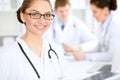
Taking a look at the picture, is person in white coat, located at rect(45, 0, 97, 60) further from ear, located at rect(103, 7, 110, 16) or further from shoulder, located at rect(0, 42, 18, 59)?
shoulder, located at rect(0, 42, 18, 59)

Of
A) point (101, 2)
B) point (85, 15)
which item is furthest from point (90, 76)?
point (85, 15)

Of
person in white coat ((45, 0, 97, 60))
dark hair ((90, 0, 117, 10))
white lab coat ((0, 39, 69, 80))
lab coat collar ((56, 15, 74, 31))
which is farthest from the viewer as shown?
lab coat collar ((56, 15, 74, 31))

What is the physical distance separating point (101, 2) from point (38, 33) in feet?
2.60

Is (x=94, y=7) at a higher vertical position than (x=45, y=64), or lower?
higher

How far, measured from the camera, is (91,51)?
1953 mm

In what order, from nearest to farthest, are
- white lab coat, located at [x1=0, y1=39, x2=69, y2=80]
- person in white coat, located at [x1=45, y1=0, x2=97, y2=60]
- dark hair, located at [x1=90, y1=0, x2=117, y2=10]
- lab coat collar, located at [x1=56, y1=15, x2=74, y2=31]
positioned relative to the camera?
1. white lab coat, located at [x1=0, y1=39, x2=69, y2=80]
2. dark hair, located at [x1=90, y1=0, x2=117, y2=10]
3. person in white coat, located at [x1=45, y1=0, x2=97, y2=60]
4. lab coat collar, located at [x1=56, y1=15, x2=74, y2=31]

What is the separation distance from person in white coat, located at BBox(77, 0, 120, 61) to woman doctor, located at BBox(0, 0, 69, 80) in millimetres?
731

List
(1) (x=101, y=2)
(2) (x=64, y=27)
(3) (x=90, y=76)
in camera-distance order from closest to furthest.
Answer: (3) (x=90, y=76) → (1) (x=101, y=2) → (2) (x=64, y=27)

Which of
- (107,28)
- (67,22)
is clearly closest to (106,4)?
(107,28)

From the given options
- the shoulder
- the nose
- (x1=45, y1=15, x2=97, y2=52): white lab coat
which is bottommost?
(x1=45, y1=15, x2=97, y2=52): white lab coat

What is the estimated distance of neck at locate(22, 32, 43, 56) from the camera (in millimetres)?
1021

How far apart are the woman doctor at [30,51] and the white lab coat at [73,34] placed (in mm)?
970

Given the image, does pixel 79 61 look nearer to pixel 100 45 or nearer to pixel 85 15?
pixel 100 45

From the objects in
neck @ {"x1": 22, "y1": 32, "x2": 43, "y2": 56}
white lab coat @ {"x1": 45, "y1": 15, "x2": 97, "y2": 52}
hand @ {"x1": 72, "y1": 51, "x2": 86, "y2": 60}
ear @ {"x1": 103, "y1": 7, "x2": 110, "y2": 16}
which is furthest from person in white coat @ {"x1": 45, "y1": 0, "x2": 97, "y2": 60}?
neck @ {"x1": 22, "y1": 32, "x2": 43, "y2": 56}
